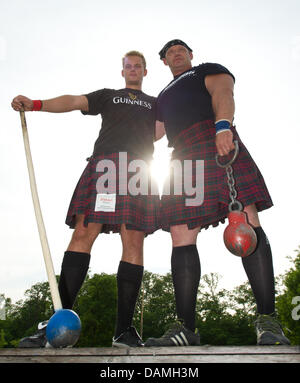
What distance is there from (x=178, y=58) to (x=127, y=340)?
291 cm

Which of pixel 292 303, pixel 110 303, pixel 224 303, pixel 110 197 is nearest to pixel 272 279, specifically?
pixel 110 197

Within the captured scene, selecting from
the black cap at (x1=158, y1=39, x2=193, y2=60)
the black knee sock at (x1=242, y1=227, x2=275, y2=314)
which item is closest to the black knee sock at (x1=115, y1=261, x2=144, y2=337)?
the black knee sock at (x1=242, y1=227, x2=275, y2=314)

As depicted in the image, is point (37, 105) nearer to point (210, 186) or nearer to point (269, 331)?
point (210, 186)

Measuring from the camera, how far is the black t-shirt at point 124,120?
360 centimetres

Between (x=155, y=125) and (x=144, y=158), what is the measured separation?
0.57m

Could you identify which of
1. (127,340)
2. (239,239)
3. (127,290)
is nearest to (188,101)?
(239,239)

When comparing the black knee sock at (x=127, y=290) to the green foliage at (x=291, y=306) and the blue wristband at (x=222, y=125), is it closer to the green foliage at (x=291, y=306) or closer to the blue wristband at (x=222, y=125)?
the blue wristband at (x=222, y=125)

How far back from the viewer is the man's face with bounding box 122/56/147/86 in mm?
4090

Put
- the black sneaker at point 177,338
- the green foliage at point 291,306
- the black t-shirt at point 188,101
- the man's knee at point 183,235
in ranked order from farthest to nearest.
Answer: the green foliage at point 291,306 < the black t-shirt at point 188,101 < the man's knee at point 183,235 < the black sneaker at point 177,338

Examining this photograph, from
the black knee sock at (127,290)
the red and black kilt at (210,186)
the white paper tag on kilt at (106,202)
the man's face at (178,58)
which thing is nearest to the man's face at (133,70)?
the man's face at (178,58)

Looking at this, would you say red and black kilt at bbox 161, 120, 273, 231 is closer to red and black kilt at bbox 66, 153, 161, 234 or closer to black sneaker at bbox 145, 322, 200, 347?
red and black kilt at bbox 66, 153, 161, 234

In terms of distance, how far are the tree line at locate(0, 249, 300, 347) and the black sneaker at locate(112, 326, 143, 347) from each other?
25896 mm

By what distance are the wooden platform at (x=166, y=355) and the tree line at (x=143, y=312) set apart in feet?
87.8

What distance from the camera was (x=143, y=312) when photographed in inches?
1778
